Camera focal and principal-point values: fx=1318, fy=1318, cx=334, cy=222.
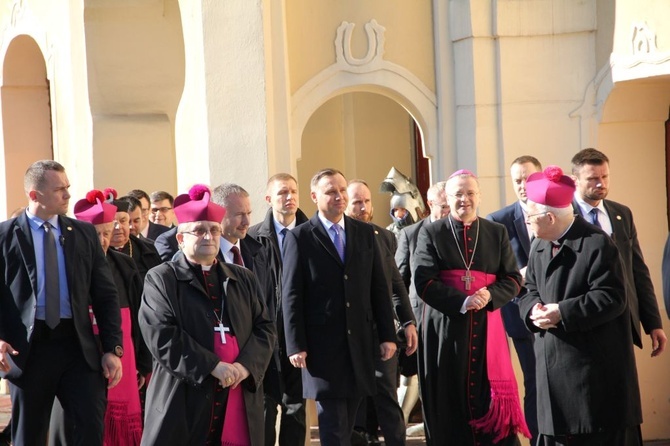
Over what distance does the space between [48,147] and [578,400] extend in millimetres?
10301

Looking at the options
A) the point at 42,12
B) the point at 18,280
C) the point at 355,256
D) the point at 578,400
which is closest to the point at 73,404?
the point at 18,280

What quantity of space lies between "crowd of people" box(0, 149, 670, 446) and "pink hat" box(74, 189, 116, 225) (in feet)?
0.04

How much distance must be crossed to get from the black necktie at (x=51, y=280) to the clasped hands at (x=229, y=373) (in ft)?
4.05

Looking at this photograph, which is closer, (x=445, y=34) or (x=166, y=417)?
(x=166, y=417)

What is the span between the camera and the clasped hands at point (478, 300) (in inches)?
319

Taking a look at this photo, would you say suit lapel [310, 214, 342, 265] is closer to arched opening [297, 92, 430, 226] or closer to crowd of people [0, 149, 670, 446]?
crowd of people [0, 149, 670, 446]

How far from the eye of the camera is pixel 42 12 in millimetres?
A: 13820

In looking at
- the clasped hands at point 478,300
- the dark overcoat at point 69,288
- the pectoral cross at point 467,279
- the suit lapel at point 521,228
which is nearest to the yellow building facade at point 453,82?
the suit lapel at point 521,228

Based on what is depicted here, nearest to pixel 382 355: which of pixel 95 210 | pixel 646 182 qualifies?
pixel 95 210

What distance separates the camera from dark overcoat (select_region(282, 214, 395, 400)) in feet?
25.6

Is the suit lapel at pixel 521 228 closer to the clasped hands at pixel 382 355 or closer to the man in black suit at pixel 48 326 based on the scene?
the clasped hands at pixel 382 355

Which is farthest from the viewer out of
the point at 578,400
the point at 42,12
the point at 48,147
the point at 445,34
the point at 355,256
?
the point at 48,147

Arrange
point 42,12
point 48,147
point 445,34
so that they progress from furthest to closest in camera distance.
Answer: point 48,147 < point 42,12 < point 445,34

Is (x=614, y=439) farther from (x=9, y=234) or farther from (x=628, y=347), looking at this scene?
(x=9, y=234)
